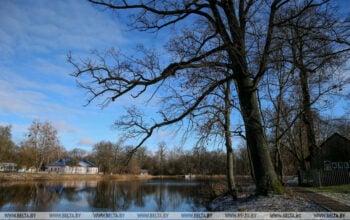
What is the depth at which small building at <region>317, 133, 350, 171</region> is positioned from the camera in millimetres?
21188

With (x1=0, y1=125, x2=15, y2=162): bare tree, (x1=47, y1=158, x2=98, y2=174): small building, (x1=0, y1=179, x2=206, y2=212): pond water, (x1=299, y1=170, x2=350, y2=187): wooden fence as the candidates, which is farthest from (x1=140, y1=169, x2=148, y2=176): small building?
(x1=299, y1=170, x2=350, y2=187): wooden fence

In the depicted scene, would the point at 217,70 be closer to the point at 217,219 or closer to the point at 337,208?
the point at 217,219

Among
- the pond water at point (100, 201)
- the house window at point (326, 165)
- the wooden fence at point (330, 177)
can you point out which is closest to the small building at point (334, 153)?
the house window at point (326, 165)

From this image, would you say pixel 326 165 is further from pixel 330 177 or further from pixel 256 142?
pixel 256 142

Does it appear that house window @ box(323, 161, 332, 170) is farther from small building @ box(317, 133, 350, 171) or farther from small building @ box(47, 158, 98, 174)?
small building @ box(47, 158, 98, 174)

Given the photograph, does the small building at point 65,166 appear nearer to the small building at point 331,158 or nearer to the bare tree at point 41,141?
the bare tree at point 41,141

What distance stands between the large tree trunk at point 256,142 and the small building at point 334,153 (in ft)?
Result: 45.9

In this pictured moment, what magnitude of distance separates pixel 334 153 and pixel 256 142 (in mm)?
15481

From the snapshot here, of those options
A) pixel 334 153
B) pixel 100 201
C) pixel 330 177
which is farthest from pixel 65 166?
pixel 330 177

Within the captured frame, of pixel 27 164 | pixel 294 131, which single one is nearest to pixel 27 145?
pixel 27 164

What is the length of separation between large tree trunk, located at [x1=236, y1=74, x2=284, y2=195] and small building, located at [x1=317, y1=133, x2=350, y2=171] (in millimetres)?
13991

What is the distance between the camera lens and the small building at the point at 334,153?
21188 millimetres

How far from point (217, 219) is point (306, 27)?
6448 mm

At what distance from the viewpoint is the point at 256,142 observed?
31.3 ft
